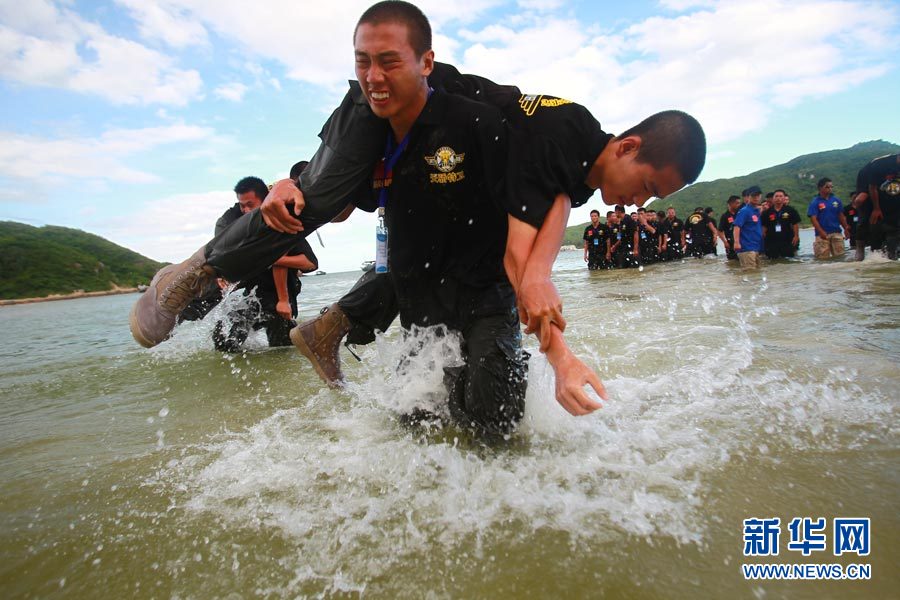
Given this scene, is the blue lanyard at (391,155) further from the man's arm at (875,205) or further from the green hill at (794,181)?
the green hill at (794,181)

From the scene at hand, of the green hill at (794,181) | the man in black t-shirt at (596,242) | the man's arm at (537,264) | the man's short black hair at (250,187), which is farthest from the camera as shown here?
the green hill at (794,181)

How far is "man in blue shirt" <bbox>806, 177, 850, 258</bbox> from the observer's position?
10773mm

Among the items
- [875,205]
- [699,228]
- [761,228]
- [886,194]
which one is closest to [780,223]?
[761,228]

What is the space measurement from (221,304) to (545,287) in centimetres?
496

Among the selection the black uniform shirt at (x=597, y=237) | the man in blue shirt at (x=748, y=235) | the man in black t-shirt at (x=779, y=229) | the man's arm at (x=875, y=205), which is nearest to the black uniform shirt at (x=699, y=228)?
the black uniform shirt at (x=597, y=237)

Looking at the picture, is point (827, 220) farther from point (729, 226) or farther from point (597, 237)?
point (597, 237)

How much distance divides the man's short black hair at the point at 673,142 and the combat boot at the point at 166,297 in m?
2.16

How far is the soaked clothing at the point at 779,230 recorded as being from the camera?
39.9ft

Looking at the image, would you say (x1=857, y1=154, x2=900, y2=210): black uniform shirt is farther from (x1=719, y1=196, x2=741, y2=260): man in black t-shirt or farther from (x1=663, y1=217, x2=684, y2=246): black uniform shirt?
(x1=663, y1=217, x2=684, y2=246): black uniform shirt

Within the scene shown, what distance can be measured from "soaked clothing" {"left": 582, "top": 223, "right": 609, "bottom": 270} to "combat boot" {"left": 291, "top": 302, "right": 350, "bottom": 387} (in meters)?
14.3

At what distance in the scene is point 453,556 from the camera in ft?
4.61

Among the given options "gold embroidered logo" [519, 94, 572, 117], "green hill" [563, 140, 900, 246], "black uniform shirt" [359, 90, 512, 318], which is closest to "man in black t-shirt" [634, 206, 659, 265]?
Result: "black uniform shirt" [359, 90, 512, 318]

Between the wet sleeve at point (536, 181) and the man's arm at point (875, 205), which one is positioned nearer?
the wet sleeve at point (536, 181)

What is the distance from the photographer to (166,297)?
2.41 meters
